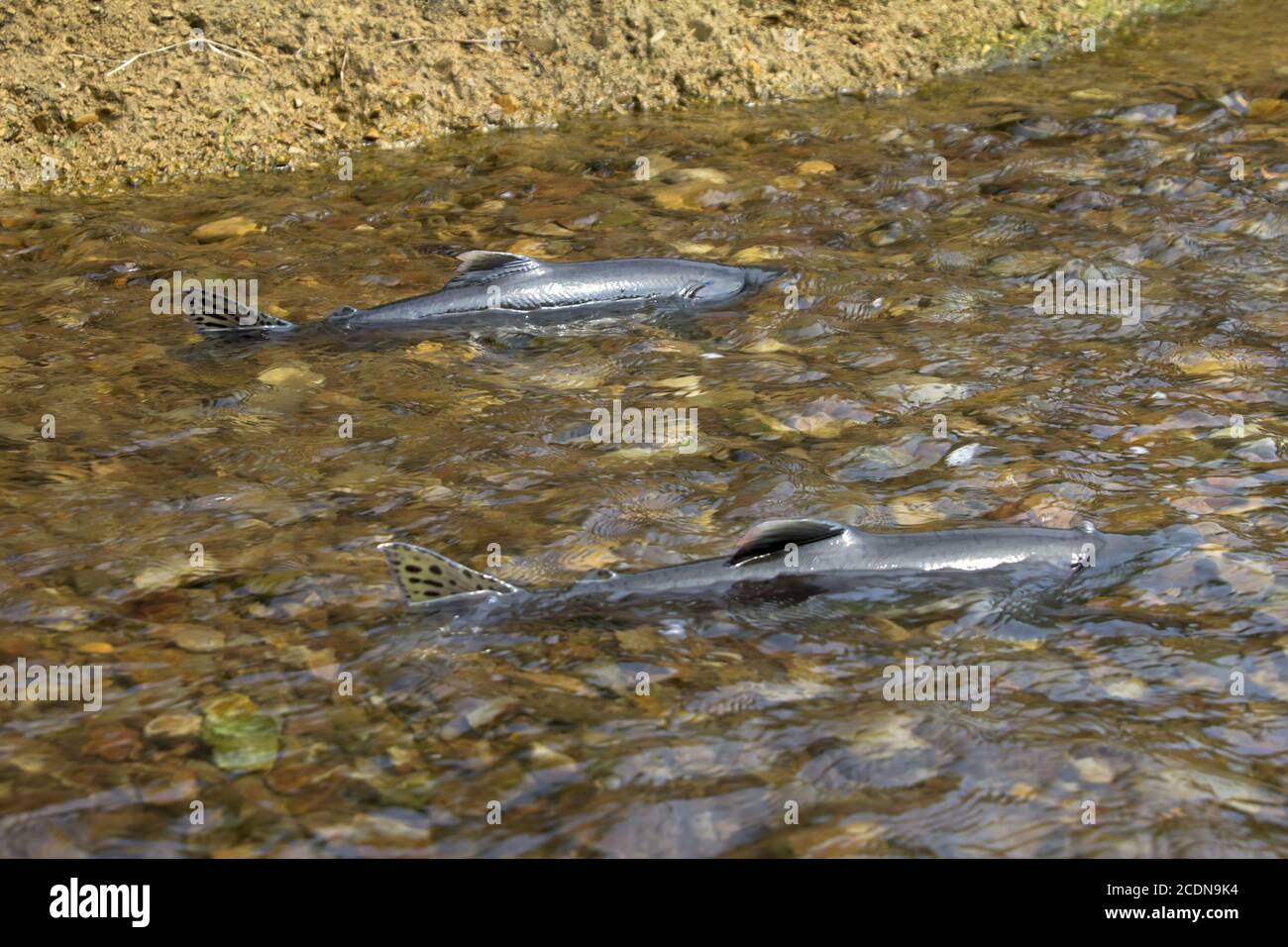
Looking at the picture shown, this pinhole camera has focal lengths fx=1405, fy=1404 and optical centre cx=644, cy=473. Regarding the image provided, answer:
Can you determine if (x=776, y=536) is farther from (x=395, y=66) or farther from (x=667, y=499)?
(x=395, y=66)

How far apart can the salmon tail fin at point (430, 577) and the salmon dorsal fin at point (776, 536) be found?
77cm

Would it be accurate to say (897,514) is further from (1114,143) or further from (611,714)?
(1114,143)

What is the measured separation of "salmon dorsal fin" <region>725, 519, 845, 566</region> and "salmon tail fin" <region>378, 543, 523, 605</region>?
767 mm

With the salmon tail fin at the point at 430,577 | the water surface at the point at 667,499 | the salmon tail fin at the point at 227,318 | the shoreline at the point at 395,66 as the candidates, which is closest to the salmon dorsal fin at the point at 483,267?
the water surface at the point at 667,499

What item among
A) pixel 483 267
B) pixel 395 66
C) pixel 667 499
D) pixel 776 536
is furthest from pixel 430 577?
pixel 395 66

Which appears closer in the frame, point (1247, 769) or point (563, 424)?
point (1247, 769)

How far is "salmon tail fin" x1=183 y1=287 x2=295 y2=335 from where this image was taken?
6852mm

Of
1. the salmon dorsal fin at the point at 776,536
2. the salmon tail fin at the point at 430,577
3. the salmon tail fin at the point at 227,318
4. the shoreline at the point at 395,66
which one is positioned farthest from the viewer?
the shoreline at the point at 395,66

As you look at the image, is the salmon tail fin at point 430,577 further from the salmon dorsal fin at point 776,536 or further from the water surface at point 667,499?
the salmon dorsal fin at point 776,536

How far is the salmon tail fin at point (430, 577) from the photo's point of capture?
4324mm

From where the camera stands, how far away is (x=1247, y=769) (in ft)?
12.3

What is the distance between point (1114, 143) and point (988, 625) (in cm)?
584

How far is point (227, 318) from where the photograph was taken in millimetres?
6867

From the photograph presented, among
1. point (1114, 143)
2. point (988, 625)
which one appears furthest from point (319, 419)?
point (1114, 143)
